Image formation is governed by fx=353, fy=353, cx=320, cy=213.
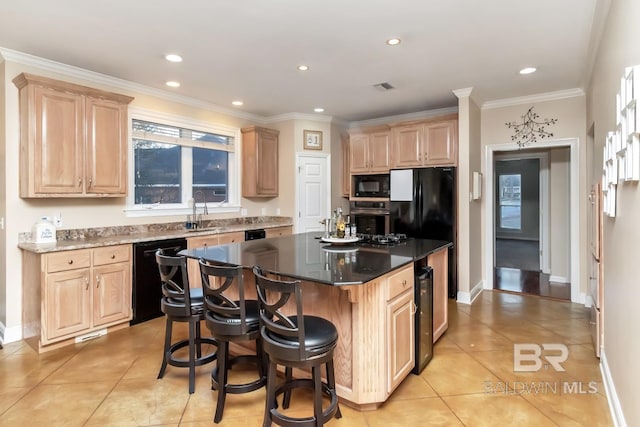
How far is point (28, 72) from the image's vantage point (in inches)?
132

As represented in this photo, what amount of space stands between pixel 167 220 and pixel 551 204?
578 centimetres

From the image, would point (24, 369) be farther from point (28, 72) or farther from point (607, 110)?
point (607, 110)

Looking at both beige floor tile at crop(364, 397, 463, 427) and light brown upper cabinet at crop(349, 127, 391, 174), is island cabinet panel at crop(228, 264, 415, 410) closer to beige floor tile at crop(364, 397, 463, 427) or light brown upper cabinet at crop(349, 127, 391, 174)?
beige floor tile at crop(364, 397, 463, 427)

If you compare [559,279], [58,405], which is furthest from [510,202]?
[58,405]

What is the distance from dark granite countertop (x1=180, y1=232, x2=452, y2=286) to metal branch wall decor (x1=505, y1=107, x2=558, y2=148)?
101 inches

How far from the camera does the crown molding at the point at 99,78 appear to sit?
3.27 metres

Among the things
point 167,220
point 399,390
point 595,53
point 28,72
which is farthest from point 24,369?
point 595,53

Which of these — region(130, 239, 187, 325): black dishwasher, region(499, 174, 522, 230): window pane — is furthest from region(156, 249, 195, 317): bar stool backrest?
region(499, 174, 522, 230): window pane

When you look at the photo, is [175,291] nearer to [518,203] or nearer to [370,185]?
[370,185]

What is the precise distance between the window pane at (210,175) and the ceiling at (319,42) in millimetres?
985

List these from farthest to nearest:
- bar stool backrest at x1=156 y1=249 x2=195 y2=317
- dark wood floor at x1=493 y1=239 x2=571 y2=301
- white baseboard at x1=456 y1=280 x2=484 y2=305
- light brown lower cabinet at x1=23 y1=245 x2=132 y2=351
A: dark wood floor at x1=493 y1=239 x2=571 y2=301 < white baseboard at x1=456 y1=280 x2=484 y2=305 < light brown lower cabinet at x1=23 y1=245 x2=132 y2=351 < bar stool backrest at x1=156 y1=249 x2=195 y2=317

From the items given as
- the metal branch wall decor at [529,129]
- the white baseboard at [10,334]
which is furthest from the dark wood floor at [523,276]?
the white baseboard at [10,334]

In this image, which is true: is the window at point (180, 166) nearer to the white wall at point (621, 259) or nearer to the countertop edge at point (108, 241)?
the countertop edge at point (108, 241)

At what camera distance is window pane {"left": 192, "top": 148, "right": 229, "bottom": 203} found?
5023mm
